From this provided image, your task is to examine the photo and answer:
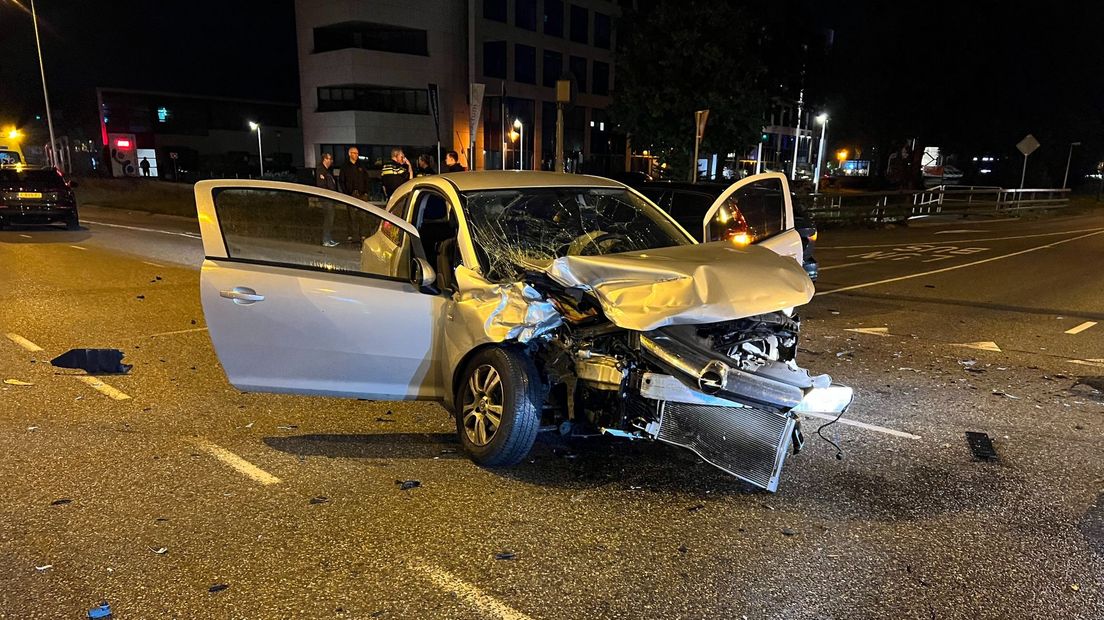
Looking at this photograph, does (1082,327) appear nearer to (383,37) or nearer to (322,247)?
(322,247)

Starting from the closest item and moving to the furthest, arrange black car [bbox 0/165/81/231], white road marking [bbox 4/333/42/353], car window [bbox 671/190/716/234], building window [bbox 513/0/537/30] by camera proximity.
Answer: white road marking [bbox 4/333/42/353], car window [bbox 671/190/716/234], black car [bbox 0/165/81/231], building window [bbox 513/0/537/30]

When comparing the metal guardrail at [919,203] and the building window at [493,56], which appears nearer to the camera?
the metal guardrail at [919,203]

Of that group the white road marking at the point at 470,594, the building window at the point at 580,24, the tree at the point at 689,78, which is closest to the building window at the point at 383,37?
the building window at the point at 580,24

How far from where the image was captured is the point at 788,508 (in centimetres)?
385

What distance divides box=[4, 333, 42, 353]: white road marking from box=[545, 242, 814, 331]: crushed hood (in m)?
5.67

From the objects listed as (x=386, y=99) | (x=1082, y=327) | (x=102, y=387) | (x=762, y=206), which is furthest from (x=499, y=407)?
(x=386, y=99)

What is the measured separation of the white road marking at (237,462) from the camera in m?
4.13

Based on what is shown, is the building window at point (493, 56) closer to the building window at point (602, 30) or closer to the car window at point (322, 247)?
the building window at point (602, 30)

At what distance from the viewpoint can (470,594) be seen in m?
3.04

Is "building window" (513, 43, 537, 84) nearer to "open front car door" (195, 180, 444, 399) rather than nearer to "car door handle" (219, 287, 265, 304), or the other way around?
"open front car door" (195, 180, 444, 399)

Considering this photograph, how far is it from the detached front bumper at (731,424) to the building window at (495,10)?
44.0 meters

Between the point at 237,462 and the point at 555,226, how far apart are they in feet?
8.57

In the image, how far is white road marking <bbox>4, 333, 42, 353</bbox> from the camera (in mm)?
6734

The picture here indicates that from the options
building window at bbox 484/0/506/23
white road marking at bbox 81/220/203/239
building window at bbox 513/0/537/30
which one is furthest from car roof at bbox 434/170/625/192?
building window at bbox 513/0/537/30
